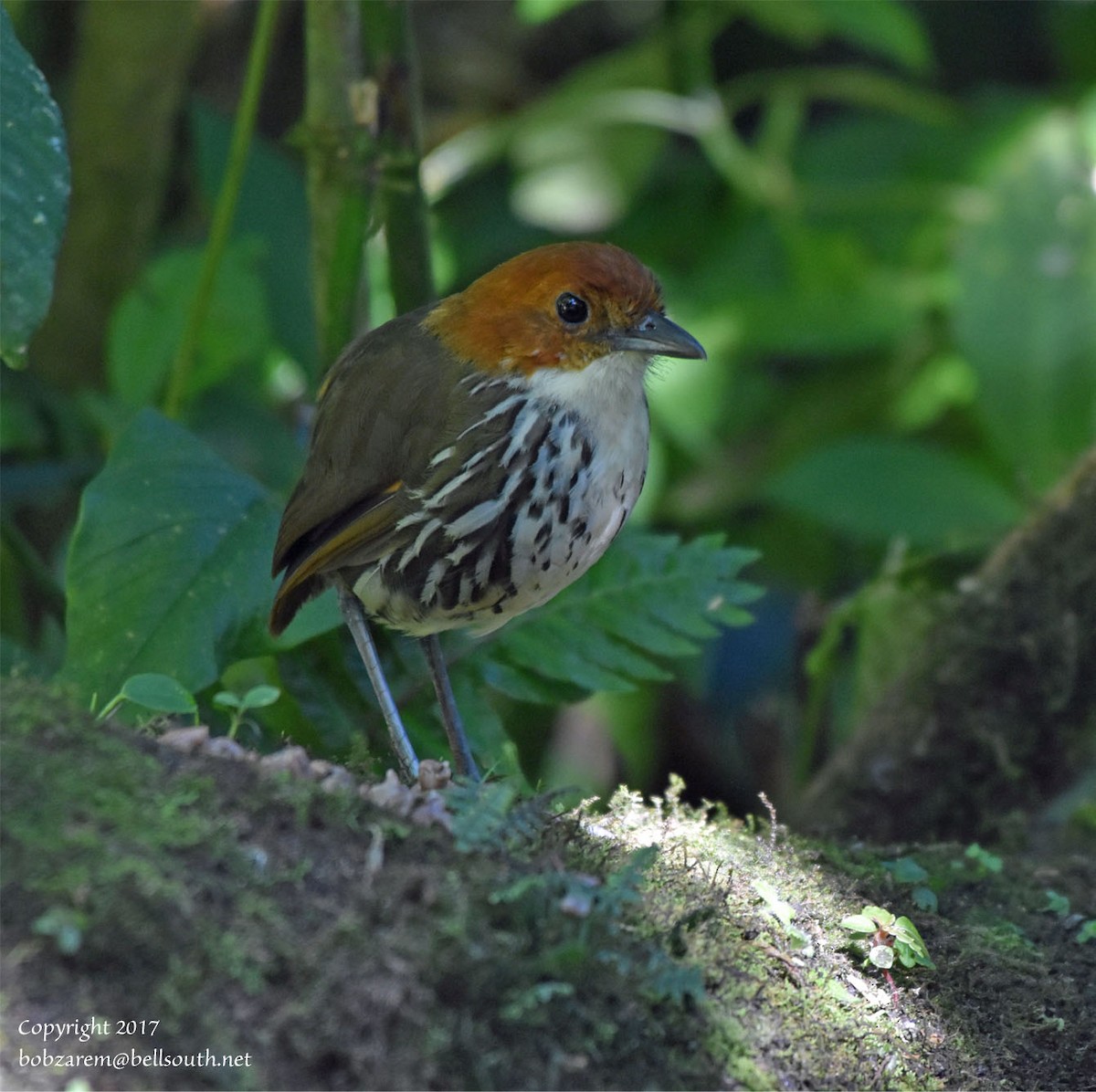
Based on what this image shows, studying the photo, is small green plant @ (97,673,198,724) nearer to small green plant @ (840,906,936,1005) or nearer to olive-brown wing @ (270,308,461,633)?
olive-brown wing @ (270,308,461,633)

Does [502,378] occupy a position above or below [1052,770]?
above

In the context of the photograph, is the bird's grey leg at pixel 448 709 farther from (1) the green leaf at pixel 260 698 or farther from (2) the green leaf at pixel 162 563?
(1) the green leaf at pixel 260 698

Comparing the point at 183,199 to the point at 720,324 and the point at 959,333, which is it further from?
the point at 959,333

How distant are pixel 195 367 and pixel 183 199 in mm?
2286

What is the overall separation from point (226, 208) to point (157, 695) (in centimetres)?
Result: 177

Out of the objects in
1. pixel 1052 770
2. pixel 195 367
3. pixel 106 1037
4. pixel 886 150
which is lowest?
pixel 1052 770

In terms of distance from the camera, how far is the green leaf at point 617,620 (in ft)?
10.1

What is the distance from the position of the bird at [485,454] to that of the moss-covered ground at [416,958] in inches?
26.1

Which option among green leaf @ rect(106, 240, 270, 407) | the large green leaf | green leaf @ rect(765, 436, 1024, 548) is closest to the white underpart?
green leaf @ rect(106, 240, 270, 407)

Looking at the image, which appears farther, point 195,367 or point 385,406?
point 195,367

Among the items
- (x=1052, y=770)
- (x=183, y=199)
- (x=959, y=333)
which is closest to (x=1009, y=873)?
(x=1052, y=770)

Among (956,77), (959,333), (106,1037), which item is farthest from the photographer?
(956,77)

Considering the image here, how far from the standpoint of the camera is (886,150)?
19.2 ft

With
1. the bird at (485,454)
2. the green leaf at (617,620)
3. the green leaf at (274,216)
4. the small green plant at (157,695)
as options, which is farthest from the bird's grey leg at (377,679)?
the green leaf at (274,216)
